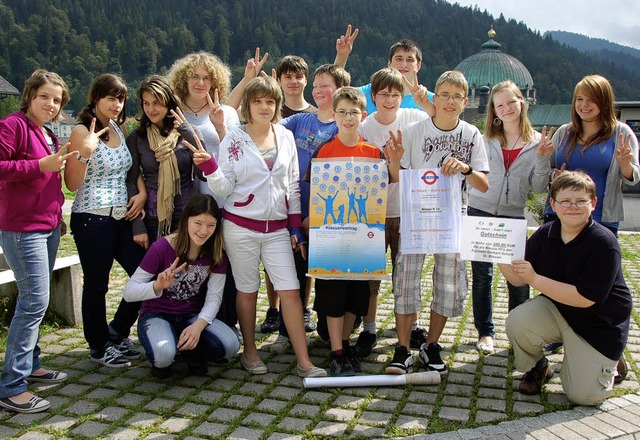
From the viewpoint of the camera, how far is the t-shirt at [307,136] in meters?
4.66

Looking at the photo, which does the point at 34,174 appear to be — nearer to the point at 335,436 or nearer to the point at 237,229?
the point at 237,229

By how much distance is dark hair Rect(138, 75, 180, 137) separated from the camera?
4414 millimetres

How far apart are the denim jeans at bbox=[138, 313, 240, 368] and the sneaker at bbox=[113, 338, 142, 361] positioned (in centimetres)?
44

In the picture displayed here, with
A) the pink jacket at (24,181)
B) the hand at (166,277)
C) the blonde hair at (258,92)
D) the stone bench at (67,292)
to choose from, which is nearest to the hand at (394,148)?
the blonde hair at (258,92)

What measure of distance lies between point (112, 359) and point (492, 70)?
4535 inches

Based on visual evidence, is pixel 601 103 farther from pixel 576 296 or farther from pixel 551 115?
pixel 551 115

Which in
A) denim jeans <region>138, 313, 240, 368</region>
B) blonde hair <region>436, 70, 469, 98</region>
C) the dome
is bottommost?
denim jeans <region>138, 313, 240, 368</region>

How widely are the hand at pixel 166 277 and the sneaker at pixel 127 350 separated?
2.56 ft

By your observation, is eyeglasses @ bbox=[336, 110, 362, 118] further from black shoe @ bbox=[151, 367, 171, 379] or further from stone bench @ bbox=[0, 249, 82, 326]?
stone bench @ bbox=[0, 249, 82, 326]

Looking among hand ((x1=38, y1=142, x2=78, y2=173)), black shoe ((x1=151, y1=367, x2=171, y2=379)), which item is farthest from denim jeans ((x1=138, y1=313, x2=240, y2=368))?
hand ((x1=38, y1=142, x2=78, y2=173))

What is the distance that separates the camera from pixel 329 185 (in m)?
4.27

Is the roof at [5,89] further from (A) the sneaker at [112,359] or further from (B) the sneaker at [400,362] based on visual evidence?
(B) the sneaker at [400,362]

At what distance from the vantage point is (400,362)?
174 inches

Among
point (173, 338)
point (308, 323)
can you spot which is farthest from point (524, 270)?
point (173, 338)
